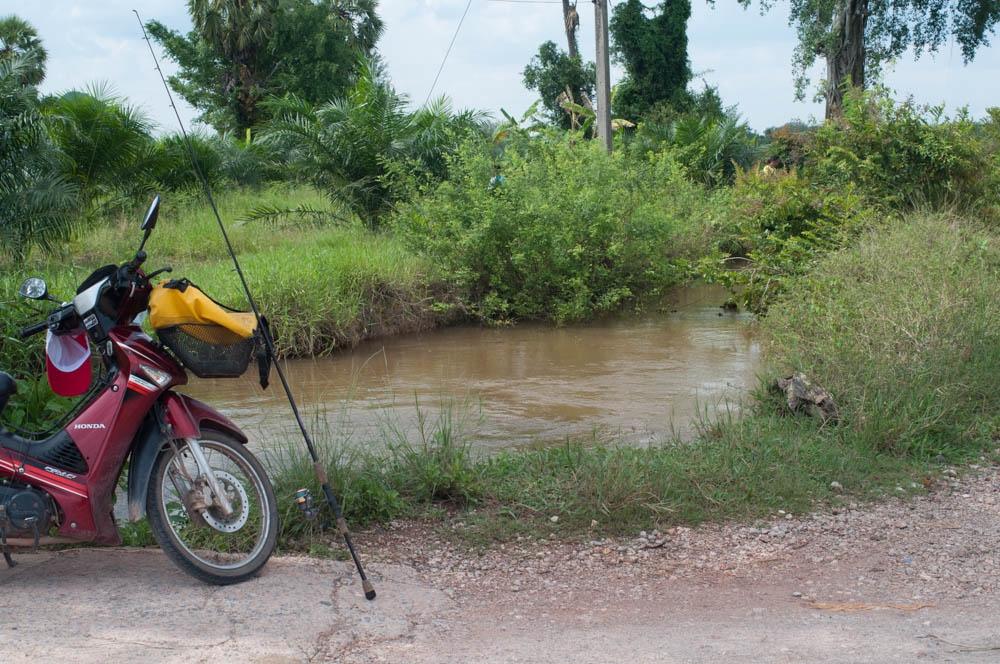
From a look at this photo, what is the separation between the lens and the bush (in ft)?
19.0

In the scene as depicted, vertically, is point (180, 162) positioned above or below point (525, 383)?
above

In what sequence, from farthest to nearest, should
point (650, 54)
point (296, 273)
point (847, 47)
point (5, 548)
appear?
point (650, 54)
point (847, 47)
point (296, 273)
point (5, 548)

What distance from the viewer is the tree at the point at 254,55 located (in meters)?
32.2

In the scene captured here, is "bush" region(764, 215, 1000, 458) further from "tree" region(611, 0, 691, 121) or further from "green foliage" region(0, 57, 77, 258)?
"tree" region(611, 0, 691, 121)

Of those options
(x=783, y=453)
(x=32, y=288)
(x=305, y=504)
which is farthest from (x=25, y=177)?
(x=783, y=453)

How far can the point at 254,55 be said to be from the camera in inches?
1352

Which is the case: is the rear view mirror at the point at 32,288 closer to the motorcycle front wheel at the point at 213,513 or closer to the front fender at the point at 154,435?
the front fender at the point at 154,435

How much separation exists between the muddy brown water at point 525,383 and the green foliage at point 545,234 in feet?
1.47

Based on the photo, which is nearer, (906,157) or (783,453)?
(783,453)

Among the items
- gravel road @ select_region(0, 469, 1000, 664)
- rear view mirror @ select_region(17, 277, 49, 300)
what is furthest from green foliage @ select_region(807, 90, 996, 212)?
rear view mirror @ select_region(17, 277, 49, 300)

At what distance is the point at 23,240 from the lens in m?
8.69

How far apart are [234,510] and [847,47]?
20.3 meters

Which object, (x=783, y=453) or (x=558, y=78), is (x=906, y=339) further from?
(x=558, y=78)

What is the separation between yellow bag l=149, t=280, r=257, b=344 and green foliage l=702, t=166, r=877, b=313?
7228 mm
